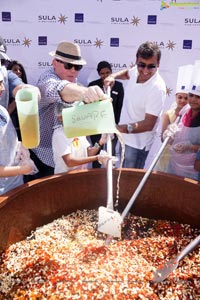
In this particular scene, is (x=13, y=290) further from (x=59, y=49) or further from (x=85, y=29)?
(x=85, y=29)

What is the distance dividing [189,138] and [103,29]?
203cm

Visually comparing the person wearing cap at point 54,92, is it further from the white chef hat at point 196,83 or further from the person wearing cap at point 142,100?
the white chef hat at point 196,83

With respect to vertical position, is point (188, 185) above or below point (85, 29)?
below

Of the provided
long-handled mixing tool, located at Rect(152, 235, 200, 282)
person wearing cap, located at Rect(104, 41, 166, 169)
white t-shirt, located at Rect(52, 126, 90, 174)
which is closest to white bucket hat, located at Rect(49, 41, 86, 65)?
white t-shirt, located at Rect(52, 126, 90, 174)

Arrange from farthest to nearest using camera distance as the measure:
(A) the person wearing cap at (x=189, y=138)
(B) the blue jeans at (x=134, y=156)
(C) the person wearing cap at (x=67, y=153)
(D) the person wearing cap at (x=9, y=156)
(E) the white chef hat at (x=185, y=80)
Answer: (B) the blue jeans at (x=134, y=156), (E) the white chef hat at (x=185, y=80), (A) the person wearing cap at (x=189, y=138), (C) the person wearing cap at (x=67, y=153), (D) the person wearing cap at (x=9, y=156)

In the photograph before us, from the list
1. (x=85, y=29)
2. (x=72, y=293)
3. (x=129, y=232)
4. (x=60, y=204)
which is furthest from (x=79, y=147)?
(x=85, y=29)

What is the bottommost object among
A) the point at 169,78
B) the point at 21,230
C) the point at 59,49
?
the point at 21,230

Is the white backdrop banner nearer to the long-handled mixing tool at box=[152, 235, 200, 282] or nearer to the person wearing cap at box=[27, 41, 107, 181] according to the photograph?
the person wearing cap at box=[27, 41, 107, 181]

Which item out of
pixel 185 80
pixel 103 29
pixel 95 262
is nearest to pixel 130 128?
pixel 185 80

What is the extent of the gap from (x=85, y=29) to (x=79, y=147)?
2.11m

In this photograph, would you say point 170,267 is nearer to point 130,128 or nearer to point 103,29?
point 130,128

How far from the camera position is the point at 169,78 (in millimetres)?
4133

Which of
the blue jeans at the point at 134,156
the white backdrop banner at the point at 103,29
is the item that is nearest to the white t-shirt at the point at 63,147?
the blue jeans at the point at 134,156

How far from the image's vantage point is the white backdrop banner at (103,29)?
153 inches
